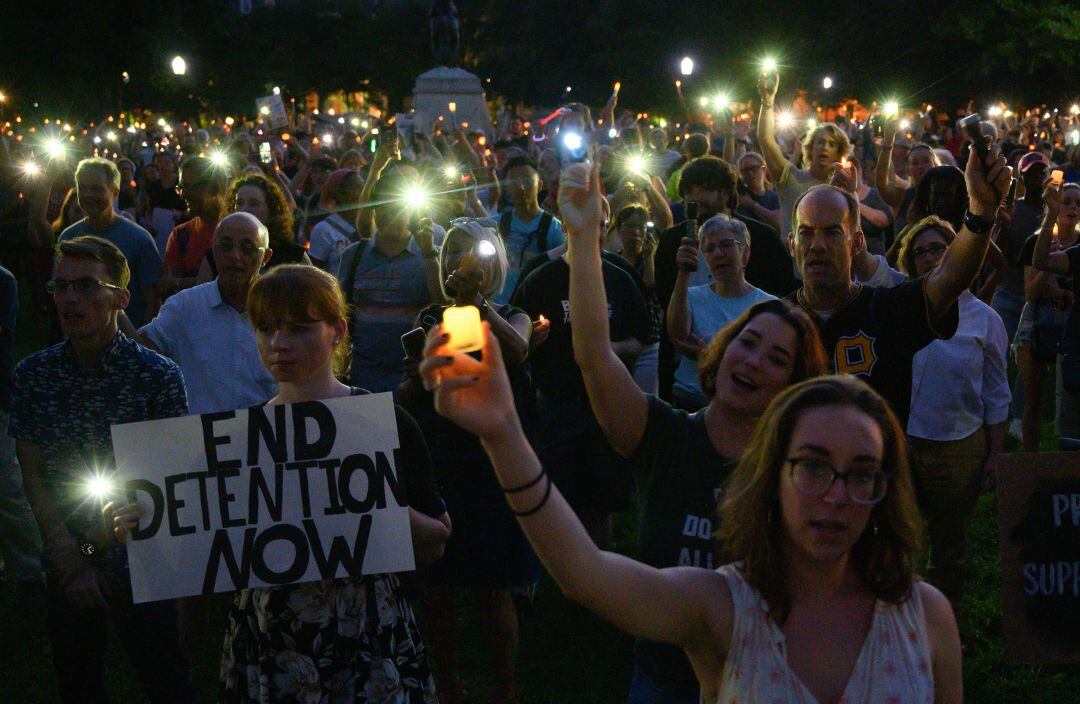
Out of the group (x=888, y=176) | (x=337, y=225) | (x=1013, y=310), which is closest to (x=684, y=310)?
(x=337, y=225)

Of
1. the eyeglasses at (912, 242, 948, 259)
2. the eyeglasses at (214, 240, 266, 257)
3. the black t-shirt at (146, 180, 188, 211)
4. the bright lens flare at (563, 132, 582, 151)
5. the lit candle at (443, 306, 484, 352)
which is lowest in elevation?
the lit candle at (443, 306, 484, 352)

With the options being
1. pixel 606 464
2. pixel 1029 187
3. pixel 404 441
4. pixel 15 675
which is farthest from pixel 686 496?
pixel 1029 187

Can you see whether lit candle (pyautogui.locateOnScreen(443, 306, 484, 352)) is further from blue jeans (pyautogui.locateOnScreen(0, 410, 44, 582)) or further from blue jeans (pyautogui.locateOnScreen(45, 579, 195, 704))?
blue jeans (pyautogui.locateOnScreen(0, 410, 44, 582))

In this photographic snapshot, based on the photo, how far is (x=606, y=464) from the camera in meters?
6.38

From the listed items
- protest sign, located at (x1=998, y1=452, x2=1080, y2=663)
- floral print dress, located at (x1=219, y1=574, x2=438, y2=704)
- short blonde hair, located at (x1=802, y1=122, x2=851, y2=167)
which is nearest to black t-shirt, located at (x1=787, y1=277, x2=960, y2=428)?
protest sign, located at (x1=998, y1=452, x2=1080, y2=663)

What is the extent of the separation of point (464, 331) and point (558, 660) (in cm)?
415

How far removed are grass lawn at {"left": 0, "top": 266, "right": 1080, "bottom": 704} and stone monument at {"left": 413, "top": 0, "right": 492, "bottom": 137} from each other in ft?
73.2

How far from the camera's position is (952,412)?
5836 mm

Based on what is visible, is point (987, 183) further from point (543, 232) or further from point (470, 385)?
point (543, 232)

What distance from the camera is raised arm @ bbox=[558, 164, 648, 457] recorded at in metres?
2.99

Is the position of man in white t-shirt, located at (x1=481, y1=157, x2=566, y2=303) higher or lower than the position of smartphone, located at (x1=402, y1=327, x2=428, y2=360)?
higher

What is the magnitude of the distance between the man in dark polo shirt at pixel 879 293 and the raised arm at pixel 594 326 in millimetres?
1111

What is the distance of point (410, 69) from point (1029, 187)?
6623cm

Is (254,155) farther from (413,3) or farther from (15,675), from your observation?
(413,3)
